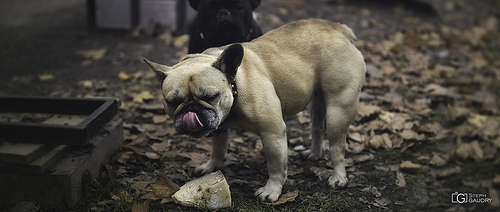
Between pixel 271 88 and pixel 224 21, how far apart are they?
101cm

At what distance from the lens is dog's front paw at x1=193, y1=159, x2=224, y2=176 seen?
3680mm

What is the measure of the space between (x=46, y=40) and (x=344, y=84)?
554 cm

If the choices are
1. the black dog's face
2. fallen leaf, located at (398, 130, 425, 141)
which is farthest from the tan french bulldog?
fallen leaf, located at (398, 130, 425, 141)

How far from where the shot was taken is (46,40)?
23.4 ft

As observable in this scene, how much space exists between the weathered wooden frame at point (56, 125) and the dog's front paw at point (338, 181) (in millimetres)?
1880

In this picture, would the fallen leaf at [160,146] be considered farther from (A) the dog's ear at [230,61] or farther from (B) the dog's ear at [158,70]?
(A) the dog's ear at [230,61]

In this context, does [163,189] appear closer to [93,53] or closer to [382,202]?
[382,202]

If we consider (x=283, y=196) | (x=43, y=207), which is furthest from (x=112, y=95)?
(x=283, y=196)

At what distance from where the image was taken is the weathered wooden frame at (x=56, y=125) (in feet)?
10.5

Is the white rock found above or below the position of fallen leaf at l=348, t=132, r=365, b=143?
above

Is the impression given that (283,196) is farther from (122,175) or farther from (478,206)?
(478,206)

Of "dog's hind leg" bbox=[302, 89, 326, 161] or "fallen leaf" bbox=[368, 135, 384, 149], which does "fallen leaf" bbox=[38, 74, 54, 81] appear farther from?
"fallen leaf" bbox=[368, 135, 384, 149]

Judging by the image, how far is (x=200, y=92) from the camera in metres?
2.71

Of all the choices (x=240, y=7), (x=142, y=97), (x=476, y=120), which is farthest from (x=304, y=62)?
(x=476, y=120)
